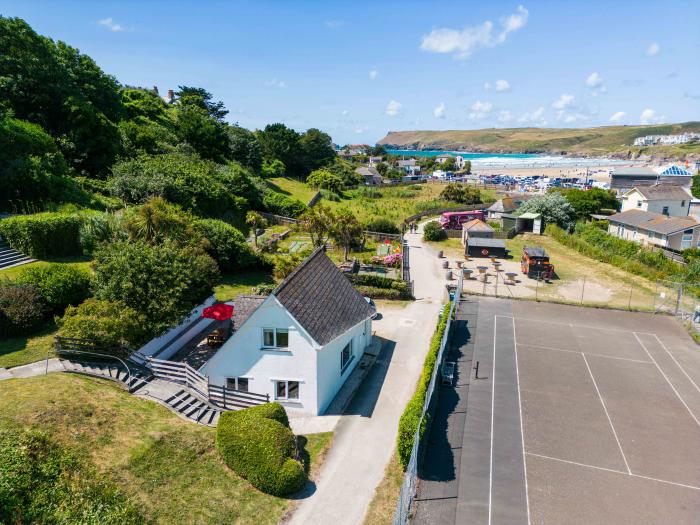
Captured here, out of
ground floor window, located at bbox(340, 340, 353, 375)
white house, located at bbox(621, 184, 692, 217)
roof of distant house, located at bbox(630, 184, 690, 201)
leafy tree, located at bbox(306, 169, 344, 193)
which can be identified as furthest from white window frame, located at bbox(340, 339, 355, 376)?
leafy tree, located at bbox(306, 169, 344, 193)

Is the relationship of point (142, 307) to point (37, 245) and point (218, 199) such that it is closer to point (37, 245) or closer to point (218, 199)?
point (37, 245)

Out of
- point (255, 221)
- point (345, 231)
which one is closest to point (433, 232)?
point (345, 231)

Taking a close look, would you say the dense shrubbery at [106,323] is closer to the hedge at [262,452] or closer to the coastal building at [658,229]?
the hedge at [262,452]

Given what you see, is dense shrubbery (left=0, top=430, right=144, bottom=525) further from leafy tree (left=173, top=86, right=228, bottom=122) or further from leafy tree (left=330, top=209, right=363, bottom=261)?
leafy tree (left=173, top=86, right=228, bottom=122)

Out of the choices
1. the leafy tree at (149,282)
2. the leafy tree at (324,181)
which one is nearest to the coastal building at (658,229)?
the leafy tree at (324,181)

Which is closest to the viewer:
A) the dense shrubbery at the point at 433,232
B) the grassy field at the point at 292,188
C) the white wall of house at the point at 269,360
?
the white wall of house at the point at 269,360

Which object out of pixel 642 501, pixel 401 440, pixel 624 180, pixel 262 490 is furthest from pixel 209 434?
pixel 624 180
